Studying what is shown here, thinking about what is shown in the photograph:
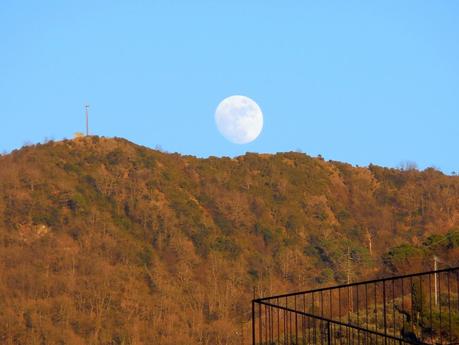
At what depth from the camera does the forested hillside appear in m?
77.4

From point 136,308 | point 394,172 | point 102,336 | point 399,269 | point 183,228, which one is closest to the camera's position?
point 399,269

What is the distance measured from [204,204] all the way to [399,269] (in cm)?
5032

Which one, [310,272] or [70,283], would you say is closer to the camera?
[70,283]

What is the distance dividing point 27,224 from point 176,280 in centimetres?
1577

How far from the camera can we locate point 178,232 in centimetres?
9669

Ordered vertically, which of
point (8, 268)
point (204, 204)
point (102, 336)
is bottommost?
point (102, 336)

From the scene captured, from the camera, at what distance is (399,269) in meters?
56.2

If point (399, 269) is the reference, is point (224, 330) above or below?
below

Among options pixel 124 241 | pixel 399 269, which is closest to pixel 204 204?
pixel 124 241

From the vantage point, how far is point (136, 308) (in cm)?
7956

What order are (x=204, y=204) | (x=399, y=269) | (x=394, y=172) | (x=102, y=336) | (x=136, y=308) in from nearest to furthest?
(x=399, y=269)
(x=102, y=336)
(x=136, y=308)
(x=204, y=204)
(x=394, y=172)

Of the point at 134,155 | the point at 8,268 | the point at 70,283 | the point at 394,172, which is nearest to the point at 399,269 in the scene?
the point at 70,283

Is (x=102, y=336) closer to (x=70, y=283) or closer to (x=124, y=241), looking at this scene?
(x=70, y=283)

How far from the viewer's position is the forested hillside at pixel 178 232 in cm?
7744
